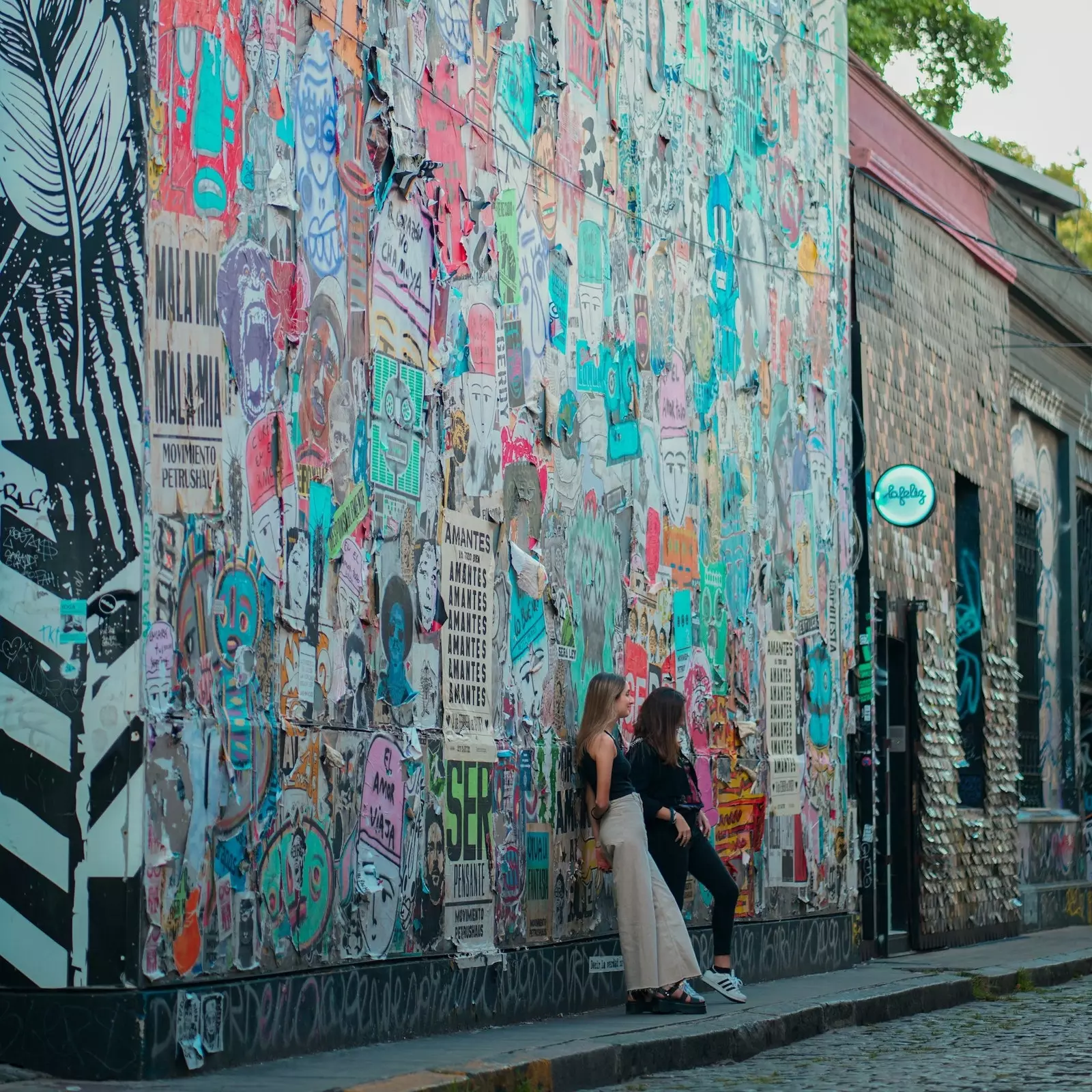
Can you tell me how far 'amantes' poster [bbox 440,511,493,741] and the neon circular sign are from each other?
5918mm

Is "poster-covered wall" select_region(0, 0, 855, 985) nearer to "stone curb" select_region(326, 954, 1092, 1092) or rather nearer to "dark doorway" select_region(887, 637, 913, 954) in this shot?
"stone curb" select_region(326, 954, 1092, 1092)

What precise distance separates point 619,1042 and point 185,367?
10.9 ft

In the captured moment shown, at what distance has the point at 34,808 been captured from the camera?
657 centimetres

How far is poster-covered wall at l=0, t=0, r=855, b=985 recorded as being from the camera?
676 cm

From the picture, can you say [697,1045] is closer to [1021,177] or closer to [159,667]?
[159,667]

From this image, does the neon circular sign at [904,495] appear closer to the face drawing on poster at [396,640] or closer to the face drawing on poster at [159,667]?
the face drawing on poster at [396,640]

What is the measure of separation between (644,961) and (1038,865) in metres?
10.8

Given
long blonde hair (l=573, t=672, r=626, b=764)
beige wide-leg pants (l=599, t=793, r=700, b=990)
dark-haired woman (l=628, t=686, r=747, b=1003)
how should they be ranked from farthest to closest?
dark-haired woman (l=628, t=686, r=747, b=1003), long blonde hair (l=573, t=672, r=626, b=764), beige wide-leg pants (l=599, t=793, r=700, b=990)

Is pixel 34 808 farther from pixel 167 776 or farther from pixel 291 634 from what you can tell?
pixel 291 634

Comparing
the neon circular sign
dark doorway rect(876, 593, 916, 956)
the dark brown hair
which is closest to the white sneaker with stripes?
the dark brown hair

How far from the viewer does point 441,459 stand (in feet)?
28.9

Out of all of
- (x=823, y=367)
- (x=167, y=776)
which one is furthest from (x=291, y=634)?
(x=823, y=367)

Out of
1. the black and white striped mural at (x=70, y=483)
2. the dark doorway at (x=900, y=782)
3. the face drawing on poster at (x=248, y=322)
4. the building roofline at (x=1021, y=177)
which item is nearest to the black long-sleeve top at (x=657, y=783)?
the face drawing on poster at (x=248, y=322)

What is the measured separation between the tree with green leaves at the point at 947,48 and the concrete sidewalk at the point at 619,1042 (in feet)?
61.0
